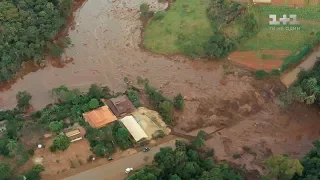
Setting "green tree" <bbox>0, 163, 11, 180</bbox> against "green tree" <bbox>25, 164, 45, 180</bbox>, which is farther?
"green tree" <bbox>25, 164, 45, 180</bbox>

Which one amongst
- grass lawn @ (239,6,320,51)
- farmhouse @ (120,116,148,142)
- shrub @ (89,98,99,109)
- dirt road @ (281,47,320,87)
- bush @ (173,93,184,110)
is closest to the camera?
farmhouse @ (120,116,148,142)

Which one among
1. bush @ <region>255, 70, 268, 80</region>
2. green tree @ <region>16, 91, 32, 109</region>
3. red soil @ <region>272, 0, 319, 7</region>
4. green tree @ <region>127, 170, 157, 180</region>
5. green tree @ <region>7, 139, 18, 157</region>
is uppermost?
red soil @ <region>272, 0, 319, 7</region>

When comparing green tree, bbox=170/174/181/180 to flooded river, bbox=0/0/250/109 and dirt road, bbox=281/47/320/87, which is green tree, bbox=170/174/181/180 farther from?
dirt road, bbox=281/47/320/87

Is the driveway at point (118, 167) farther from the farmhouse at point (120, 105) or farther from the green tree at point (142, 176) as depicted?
the farmhouse at point (120, 105)

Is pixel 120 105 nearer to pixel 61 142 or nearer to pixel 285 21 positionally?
pixel 61 142

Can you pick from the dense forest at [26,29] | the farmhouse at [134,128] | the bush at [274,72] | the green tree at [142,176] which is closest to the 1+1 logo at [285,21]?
the bush at [274,72]

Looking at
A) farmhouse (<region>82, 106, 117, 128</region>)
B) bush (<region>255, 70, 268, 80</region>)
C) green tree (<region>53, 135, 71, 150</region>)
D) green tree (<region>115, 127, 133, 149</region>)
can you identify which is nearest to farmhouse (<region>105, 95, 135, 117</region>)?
farmhouse (<region>82, 106, 117, 128</region>)
